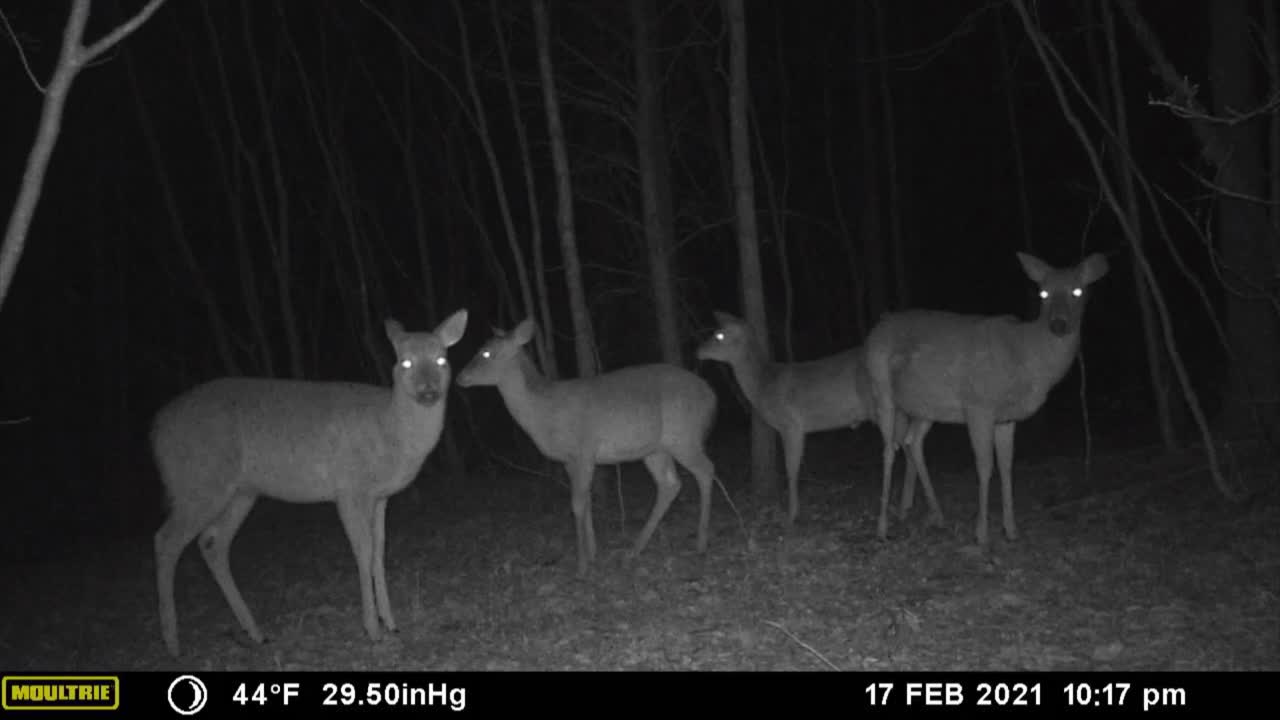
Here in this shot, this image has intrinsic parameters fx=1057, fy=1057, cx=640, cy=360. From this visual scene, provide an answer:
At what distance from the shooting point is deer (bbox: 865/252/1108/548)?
9516mm

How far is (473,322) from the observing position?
29.4 m

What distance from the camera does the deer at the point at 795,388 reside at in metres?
11.5

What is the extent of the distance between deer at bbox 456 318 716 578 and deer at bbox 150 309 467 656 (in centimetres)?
157

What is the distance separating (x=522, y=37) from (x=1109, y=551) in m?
12.8

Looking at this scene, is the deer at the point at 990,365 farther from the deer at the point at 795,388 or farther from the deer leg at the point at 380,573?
the deer leg at the point at 380,573

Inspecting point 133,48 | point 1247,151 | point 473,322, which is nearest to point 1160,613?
point 1247,151

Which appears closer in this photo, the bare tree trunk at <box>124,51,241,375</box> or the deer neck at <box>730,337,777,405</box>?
the deer neck at <box>730,337,777,405</box>

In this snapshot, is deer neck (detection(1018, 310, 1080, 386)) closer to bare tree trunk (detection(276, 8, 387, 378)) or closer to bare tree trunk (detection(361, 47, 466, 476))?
bare tree trunk (detection(276, 8, 387, 378))

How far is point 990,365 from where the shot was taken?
972 centimetres

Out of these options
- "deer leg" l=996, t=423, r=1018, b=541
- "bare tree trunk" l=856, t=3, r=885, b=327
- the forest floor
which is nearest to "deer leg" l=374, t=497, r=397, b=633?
the forest floor

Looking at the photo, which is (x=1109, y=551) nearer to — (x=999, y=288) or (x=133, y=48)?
(x=133, y=48)

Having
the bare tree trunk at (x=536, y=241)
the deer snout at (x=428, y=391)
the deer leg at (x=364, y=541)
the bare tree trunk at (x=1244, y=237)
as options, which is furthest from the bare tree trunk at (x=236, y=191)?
the bare tree trunk at (x=1244, y=237)
